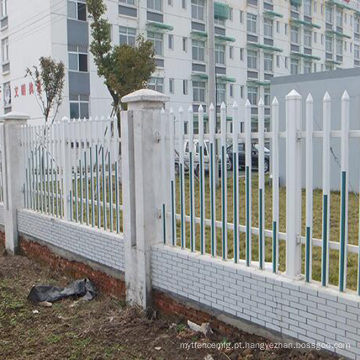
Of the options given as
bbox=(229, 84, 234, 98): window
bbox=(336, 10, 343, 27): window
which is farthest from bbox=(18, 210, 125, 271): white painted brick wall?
bbox=(336, 10, 343, 27): window

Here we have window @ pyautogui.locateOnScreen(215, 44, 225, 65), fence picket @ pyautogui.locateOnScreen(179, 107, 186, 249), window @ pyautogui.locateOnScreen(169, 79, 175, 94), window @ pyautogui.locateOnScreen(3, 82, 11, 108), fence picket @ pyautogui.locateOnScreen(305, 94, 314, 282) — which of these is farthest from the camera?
window @ pyautogui.locateOnScreen(215, 44, 225, 65)

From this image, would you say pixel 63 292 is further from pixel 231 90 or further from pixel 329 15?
pixel 329 15

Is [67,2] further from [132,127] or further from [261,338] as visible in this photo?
[261,338]

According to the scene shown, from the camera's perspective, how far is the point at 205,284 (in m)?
3.77

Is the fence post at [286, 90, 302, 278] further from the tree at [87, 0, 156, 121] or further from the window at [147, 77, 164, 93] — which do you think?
the window at [147, 77, 164, 93]

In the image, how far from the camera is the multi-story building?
24656 mm

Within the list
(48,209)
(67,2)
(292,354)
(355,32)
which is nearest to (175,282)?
(292,354)

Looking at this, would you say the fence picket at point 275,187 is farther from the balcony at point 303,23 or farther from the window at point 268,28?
the balcony at point 303,23

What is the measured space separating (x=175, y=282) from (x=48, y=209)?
2689 mm

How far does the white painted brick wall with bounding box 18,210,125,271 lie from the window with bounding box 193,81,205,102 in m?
26.1

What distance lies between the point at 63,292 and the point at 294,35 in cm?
4101

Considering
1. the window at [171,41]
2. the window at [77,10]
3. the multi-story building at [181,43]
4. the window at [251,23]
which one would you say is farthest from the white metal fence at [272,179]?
the window at [251,23]

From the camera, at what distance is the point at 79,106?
2508 cm

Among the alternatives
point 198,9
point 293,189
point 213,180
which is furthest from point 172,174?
point 198,9
